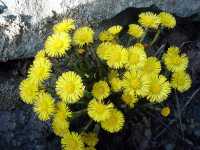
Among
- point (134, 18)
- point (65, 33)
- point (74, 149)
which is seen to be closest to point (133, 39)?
point (134, 18)

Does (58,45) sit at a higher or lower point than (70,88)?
higher

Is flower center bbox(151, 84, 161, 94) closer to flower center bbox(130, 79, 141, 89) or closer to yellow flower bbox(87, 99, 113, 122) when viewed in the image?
flower center bbox(130, 79, 141, 89)

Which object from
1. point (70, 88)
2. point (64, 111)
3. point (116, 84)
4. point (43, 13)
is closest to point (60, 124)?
point (64, 111)

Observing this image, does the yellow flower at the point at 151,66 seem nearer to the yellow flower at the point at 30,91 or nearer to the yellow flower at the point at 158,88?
the yellow flower at the point at 158,88

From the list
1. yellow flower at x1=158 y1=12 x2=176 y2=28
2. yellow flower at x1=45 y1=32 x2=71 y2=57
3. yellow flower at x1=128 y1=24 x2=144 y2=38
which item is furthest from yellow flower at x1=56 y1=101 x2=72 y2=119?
yellow flower at x1=158 y1=12 x2=176 y2=28

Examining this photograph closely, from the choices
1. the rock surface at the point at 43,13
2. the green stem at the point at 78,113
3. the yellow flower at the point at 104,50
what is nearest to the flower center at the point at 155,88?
the yellow flower at the point at 104,50

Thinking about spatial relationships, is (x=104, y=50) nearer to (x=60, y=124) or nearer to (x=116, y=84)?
(x=116, y=84)
